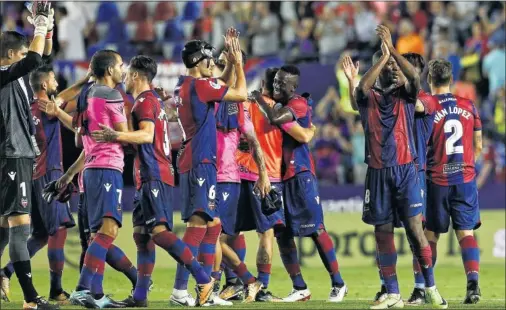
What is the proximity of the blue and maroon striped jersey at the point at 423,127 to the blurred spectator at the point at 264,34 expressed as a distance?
10154mm

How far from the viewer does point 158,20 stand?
79.9ft

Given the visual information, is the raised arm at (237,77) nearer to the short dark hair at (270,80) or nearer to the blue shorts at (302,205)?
the short dark hair at (270,80)

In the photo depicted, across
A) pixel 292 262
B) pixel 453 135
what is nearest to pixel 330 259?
pixel 292 262

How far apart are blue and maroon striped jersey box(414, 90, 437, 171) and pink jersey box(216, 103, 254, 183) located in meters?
1.85

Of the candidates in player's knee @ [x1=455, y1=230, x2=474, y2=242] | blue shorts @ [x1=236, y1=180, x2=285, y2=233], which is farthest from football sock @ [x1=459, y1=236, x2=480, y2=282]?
blue shorts @ [x1=236, y1=180, x2=285, y2=233]

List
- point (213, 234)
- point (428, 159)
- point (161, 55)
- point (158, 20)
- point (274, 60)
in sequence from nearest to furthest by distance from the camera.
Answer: point (213, 234), point (428, 159), point (274, 60), point (161, 55), point (158, 20)

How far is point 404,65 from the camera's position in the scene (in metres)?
11.1

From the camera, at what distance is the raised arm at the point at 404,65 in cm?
1105

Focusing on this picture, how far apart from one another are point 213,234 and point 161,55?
1142cm

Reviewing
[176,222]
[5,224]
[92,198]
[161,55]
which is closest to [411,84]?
[92,198]

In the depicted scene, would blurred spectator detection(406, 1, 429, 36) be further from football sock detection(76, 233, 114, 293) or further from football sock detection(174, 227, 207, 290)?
football sock detection(76, 233, 114, 293)

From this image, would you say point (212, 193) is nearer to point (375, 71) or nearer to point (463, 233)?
point (375, 71)

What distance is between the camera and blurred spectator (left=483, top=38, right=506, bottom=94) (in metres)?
21.8

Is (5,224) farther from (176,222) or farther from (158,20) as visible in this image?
(158,20)
